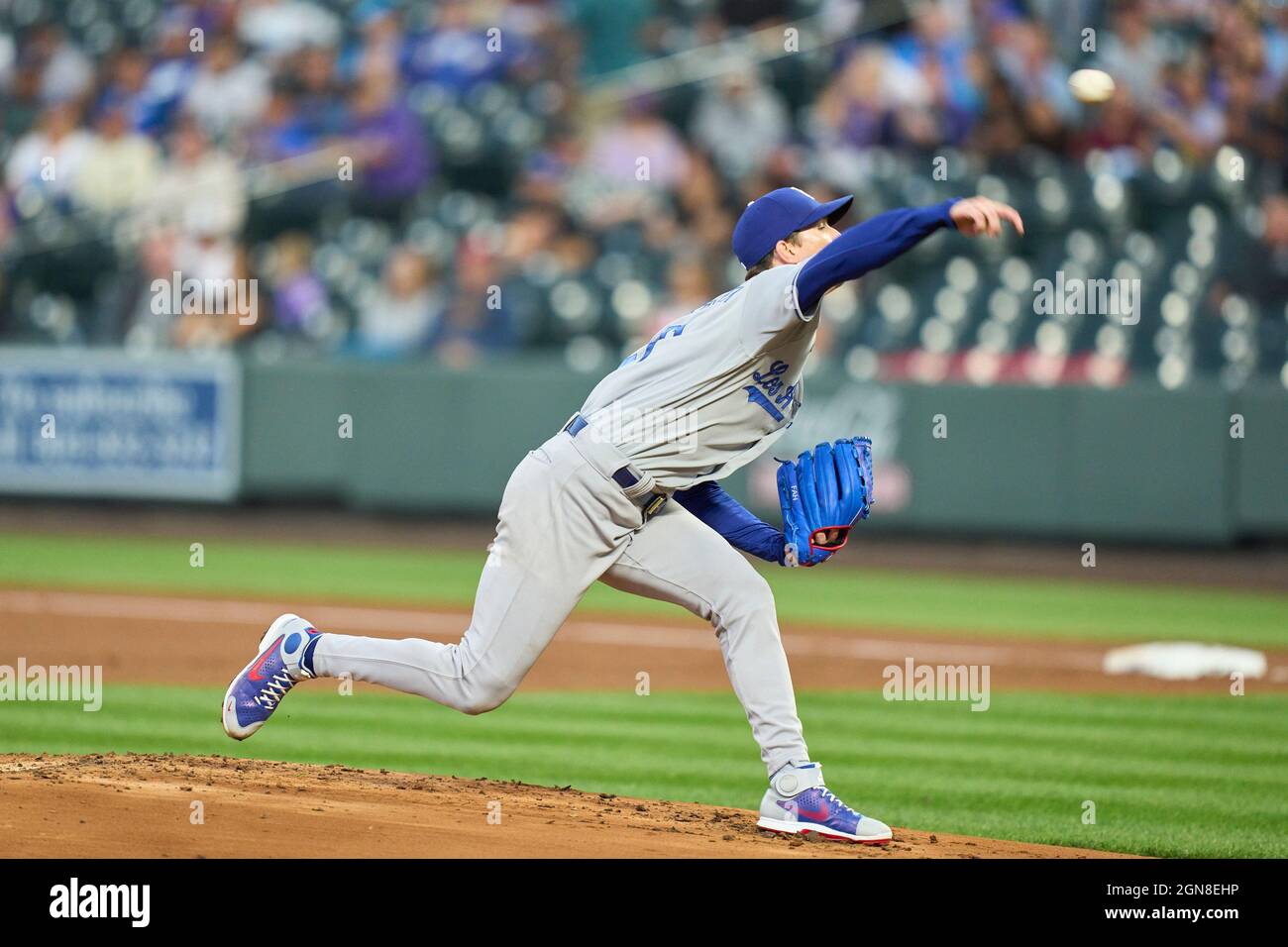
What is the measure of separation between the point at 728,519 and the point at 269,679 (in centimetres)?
149

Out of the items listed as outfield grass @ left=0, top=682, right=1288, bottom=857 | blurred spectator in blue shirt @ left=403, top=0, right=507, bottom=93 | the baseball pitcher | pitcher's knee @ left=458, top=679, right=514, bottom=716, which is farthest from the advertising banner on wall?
pitcher's knee @ left=458, top=679, right=514, bottom=716

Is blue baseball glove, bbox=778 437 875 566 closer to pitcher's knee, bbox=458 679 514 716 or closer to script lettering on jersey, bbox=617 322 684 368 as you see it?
script lettering on jersey, bbox=617 322 684 368

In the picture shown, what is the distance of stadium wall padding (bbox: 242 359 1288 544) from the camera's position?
13383 mm

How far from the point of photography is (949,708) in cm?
880

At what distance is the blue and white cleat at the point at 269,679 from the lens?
5.25 metres

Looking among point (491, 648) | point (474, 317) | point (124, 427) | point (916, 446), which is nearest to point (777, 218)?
point (491, 648)

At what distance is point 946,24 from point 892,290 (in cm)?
250

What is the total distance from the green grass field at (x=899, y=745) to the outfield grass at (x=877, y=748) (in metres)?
0.02

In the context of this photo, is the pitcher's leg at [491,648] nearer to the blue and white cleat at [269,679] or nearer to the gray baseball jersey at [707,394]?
the blue and white cleat at [269,679]

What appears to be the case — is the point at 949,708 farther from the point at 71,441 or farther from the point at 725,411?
the point at 71,441

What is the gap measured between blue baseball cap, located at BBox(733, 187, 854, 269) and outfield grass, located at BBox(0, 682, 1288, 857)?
2146 mm

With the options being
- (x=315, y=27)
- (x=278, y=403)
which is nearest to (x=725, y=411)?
(x=278, y=403)

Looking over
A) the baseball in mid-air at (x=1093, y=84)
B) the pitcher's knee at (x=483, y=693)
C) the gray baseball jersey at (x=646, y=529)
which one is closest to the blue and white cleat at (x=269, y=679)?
the gray baseball jersey at (x=646, y=529)

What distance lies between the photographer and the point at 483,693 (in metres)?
5.02
